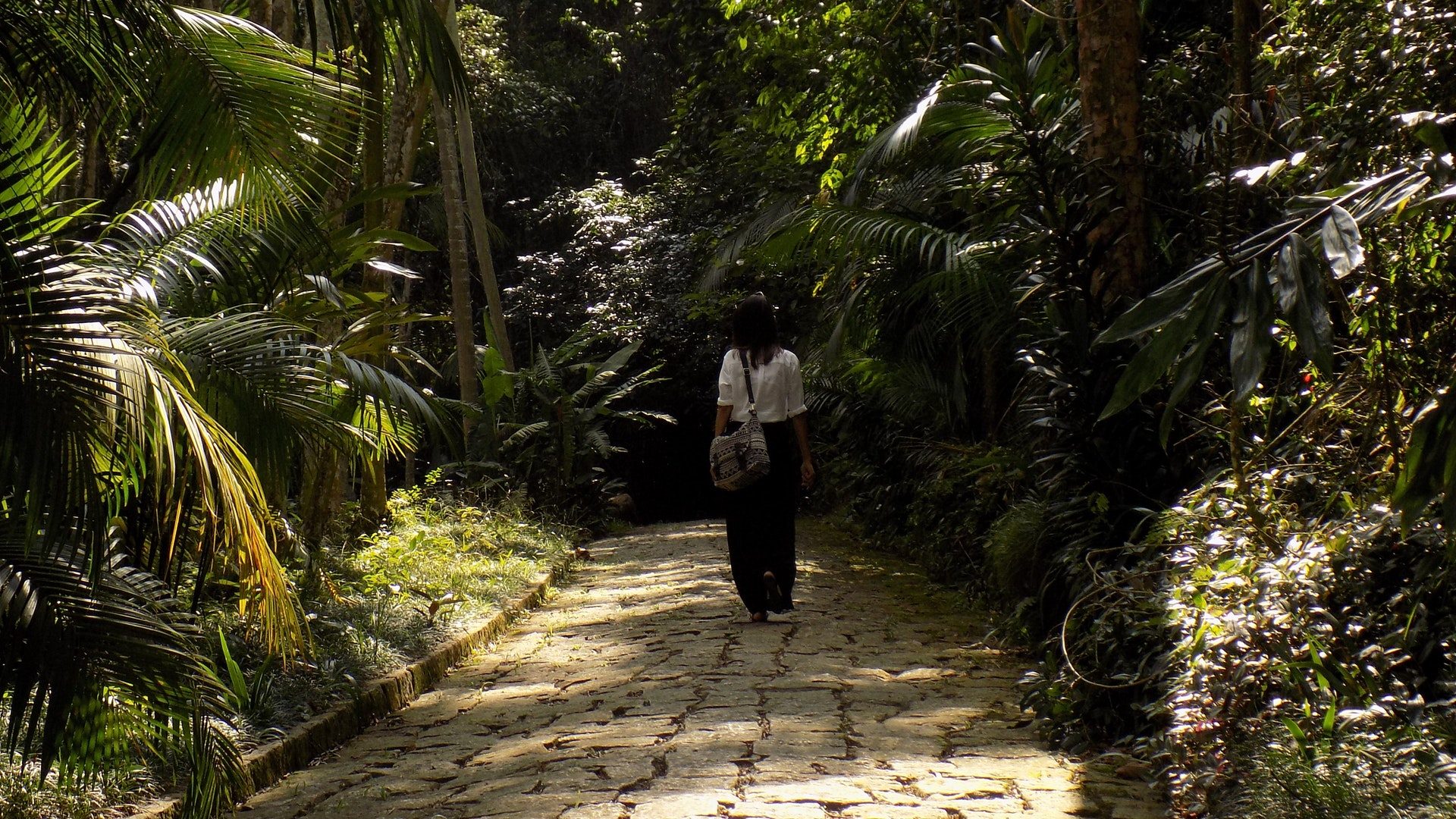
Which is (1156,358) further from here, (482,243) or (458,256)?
(482,243)

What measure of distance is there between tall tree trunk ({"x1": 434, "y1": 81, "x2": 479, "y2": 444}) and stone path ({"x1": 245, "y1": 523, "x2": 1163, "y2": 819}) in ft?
26.4

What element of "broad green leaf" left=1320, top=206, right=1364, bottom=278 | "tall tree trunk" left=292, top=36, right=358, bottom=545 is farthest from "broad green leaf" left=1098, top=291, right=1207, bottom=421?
"tall tree trunk" left=292, top=36, right=358, bottom=545

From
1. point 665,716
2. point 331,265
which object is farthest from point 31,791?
point 331,265

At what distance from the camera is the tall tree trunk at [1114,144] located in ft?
21.2

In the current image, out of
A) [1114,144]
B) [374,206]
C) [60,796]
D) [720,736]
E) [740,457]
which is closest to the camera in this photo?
[60,796]

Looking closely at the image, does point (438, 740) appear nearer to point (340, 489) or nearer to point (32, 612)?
point (32, 612)

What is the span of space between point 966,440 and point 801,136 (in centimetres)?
573

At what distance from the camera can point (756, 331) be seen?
303 inches

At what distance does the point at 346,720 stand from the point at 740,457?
2.76m

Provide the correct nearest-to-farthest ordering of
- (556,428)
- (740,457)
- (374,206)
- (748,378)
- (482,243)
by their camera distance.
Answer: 1. (740,457)
2. (748,378)
3. (374,206)
4. (556,428)
5. (482,243)

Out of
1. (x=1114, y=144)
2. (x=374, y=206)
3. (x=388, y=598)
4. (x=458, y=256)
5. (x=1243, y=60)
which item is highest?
(x=458, y=256)

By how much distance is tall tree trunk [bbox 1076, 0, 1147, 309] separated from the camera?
647 centimetres

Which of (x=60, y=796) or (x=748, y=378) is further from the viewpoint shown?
(x=748, y=378)

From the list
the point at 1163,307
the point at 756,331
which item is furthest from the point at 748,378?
the point at 1163,307
